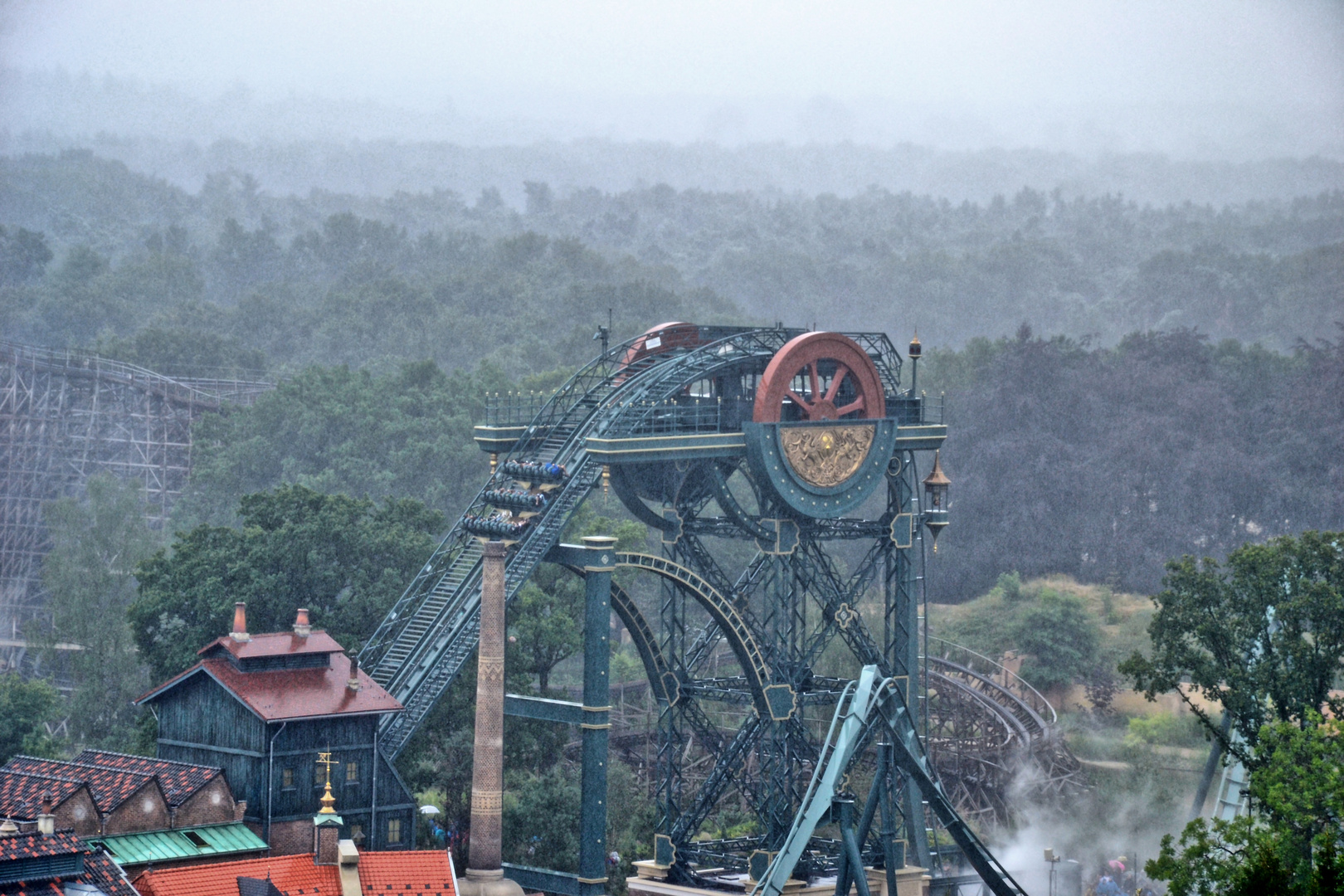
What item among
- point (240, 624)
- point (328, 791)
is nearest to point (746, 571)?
point (240, 624)

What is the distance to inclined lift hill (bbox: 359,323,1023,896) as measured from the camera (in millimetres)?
43625

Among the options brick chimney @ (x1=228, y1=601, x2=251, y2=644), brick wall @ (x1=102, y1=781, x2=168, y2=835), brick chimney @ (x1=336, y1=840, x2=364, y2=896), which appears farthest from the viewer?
brick chimney @ (x1=228, y1=601, x2=251, y2=644)

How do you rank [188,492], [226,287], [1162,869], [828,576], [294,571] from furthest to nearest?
[226,287], [188,492], [294,571], [828,576], [1162,869]

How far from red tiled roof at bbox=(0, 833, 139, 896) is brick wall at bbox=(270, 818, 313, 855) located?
5164mm

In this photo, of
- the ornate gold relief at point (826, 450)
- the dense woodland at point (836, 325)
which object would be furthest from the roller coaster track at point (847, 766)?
the dense woodland at point (836, 325)

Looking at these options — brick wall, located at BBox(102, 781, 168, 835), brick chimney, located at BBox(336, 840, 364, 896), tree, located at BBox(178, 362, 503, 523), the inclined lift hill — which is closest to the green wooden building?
the inclined lift hill

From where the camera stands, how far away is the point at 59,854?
114ft

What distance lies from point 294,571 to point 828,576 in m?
16.0

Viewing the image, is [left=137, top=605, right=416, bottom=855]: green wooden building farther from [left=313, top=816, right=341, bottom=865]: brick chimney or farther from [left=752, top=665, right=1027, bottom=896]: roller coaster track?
[left=752, top=665, right=1027, bottom=896]: roller coaster track

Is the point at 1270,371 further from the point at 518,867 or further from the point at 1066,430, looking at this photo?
the point at 518,867

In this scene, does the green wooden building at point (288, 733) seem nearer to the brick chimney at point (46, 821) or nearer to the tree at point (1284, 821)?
the brick chimney at point (46, 821)

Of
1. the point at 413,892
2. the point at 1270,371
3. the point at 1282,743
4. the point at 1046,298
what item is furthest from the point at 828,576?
the point at 1046,298

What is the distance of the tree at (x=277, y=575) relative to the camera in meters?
55.2

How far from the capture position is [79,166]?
611 feet
